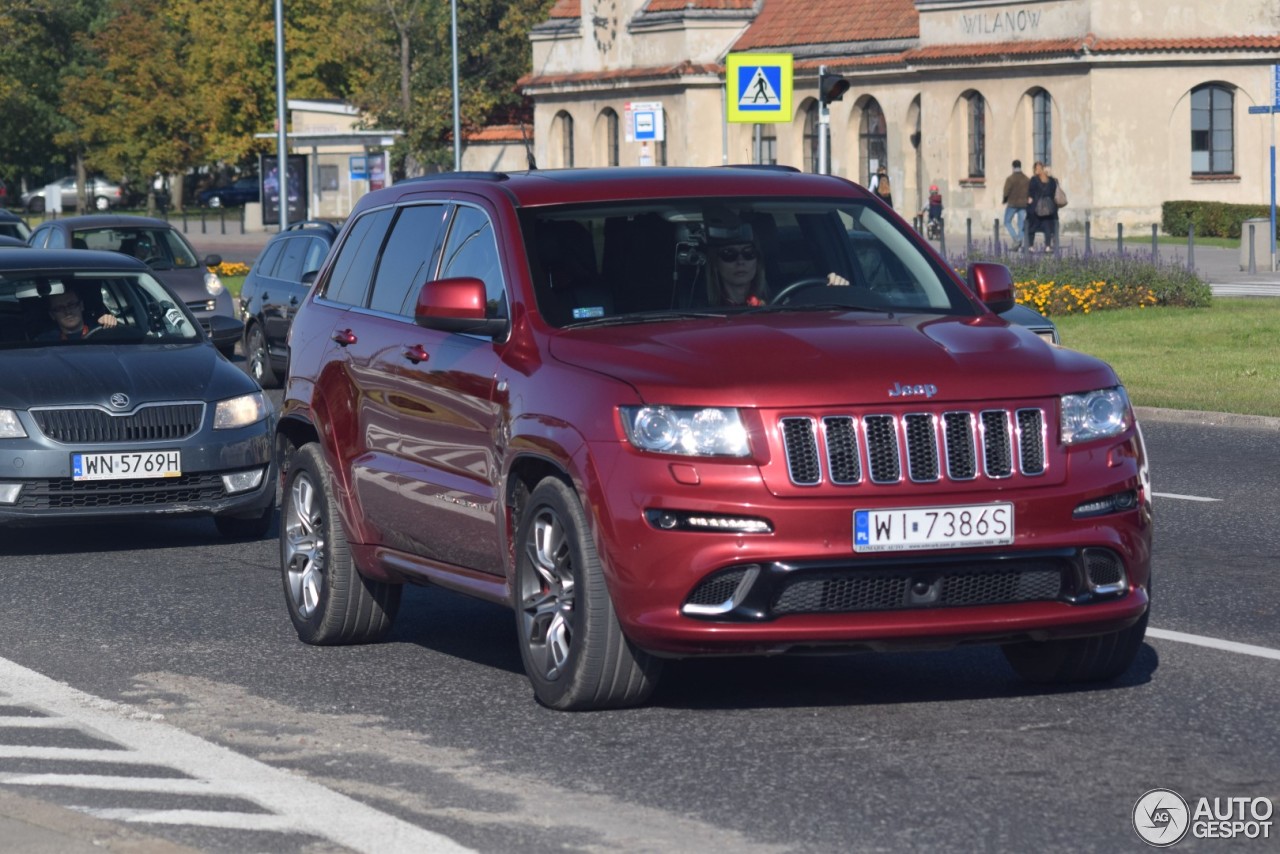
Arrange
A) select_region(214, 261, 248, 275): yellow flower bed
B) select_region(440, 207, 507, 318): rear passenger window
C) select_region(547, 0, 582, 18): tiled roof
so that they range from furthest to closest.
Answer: select_region(547, 0, 582, 18): tiled roof → select_region(214, 261, 248, 275): yellow flower bed → select_region(440, 207, 507, 318): rear passenger window

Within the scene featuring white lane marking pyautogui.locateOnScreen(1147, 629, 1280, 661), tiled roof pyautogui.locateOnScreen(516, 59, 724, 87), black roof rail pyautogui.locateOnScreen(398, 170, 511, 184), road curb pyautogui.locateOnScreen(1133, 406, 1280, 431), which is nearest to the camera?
white lane marking pyautogui.locateOnScreen(1147, 629, 1280, 661)

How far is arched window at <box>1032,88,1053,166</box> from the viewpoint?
55938 mm

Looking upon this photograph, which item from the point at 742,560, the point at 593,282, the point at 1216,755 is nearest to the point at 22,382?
the point at 593,282

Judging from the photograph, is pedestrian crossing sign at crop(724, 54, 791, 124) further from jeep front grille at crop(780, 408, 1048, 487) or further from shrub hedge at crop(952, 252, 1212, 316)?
jeep front grille at crop(780, 408, 1048, 487)

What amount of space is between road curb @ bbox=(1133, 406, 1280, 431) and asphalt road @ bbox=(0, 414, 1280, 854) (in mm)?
8338

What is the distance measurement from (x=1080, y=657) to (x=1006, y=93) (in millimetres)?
49949

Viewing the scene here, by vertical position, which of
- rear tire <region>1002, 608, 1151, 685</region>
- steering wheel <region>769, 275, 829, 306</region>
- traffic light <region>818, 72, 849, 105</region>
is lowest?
rear tire <region>1002, 608, 1151, 685</region>

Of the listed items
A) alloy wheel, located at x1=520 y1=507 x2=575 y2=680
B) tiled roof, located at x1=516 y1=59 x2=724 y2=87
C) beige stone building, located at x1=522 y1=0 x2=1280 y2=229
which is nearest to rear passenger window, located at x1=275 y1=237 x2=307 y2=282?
alloy wheel, located at x1=520 y1=507 x2=575 y2=680

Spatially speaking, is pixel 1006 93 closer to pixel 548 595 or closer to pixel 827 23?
pixel 827 23

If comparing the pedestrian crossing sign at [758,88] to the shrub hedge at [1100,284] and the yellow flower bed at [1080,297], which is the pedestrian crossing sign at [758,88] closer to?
the shrub hedge at [1100,284]

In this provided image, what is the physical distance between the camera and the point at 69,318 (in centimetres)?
1323

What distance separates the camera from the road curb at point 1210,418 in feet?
60.6

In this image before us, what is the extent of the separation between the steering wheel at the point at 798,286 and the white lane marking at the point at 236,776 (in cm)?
243

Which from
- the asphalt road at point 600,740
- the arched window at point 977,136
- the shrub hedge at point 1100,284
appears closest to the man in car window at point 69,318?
the asphalt road at point 600,740
